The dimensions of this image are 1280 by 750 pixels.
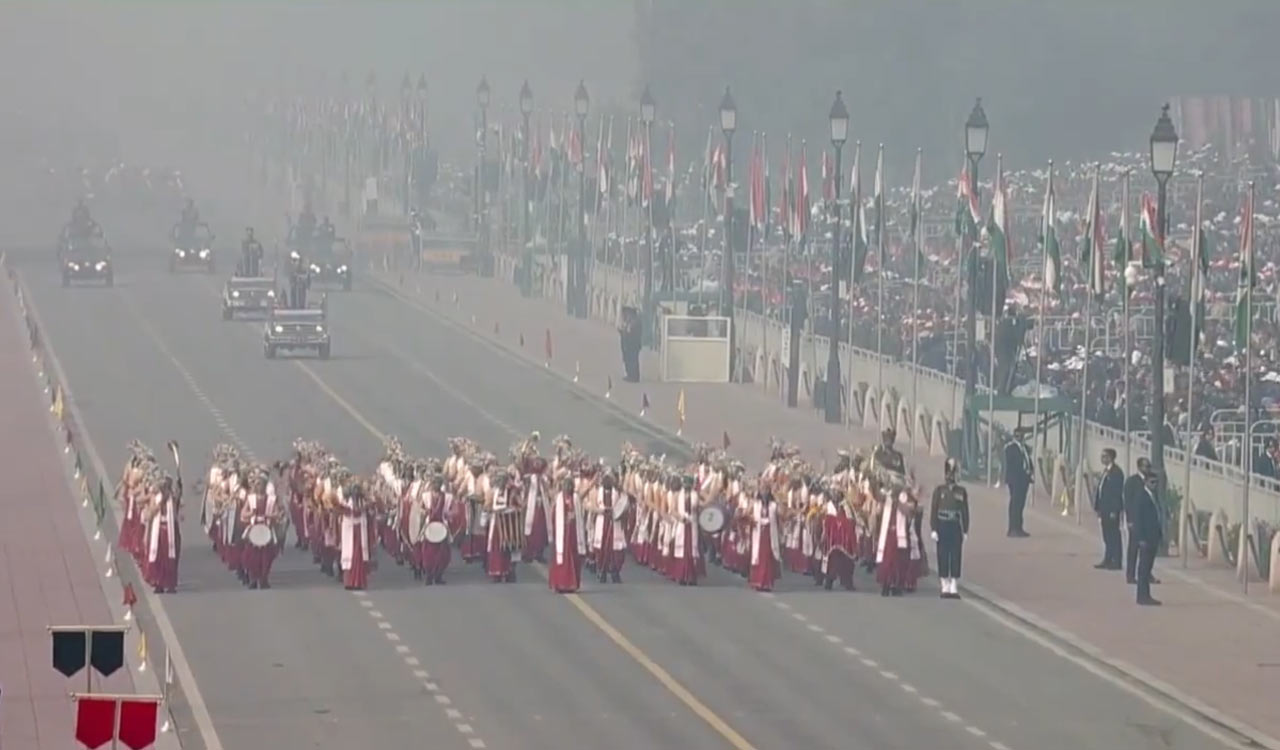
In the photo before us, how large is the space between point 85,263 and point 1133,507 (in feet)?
185

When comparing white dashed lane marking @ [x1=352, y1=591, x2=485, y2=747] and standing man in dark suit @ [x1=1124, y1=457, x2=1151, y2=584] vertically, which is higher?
standing man in dark suit @ [x1=1124, y1=457, x2=1151, y2=584]

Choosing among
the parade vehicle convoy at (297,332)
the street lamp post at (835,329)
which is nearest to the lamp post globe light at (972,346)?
the street lamp post at (835,329)

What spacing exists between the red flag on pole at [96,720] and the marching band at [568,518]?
14.0 m

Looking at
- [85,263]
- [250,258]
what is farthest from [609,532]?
[85,263]

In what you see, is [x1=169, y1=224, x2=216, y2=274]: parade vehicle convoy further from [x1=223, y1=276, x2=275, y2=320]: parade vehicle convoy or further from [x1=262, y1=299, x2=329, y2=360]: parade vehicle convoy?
[x1=262, y1=299, x2=329, y2=360]: parade vehicle convoy

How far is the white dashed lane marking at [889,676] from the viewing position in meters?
29.9

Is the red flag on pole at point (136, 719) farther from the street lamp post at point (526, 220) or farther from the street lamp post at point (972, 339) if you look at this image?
the street lamp post at point (526, 220)

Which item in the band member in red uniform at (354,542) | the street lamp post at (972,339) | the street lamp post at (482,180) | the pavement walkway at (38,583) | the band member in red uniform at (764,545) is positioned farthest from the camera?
the street lamp post at (482,180)

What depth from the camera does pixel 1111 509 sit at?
3994 centimetres

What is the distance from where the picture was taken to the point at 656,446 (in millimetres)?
53875

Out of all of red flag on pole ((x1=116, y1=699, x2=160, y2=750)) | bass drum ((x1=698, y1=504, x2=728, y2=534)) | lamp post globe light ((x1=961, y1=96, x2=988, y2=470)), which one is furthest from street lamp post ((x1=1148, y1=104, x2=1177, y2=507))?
red flag on pole ((x1=116, y1=699, x2=160, y2=750))

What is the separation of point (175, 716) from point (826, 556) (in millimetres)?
10203

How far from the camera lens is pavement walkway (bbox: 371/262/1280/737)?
32594mm

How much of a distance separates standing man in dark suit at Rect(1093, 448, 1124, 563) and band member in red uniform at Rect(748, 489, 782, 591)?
13.0 ft
